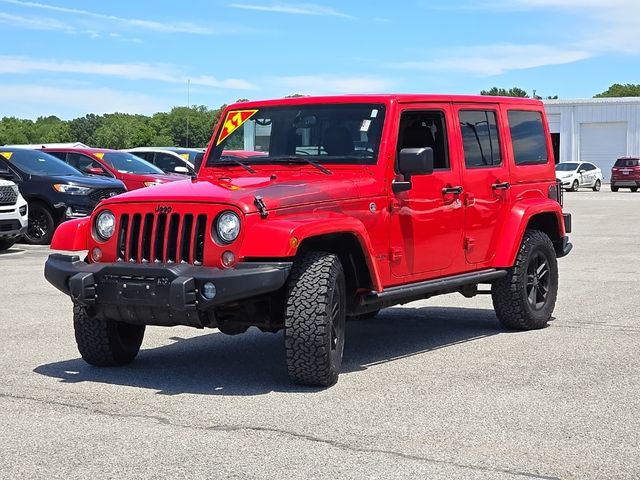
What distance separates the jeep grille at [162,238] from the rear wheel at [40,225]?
12367mm

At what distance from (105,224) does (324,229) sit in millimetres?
1442

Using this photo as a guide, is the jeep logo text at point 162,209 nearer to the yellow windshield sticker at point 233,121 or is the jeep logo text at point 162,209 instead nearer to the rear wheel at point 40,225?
the yellow windshield sticker at point 233,121

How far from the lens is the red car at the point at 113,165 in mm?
21891

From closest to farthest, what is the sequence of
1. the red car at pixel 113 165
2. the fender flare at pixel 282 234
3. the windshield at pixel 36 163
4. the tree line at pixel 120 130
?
the fender flare at pixel 282 234
the windshield at pixel 36 163
the red car at pixel 113 165
the tree line at pixel 120 130

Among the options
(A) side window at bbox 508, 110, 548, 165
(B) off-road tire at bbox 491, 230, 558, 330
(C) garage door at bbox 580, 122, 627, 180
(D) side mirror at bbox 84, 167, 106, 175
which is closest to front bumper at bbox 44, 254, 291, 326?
(B) off-road tire at bbox 491, 230, 558, 330

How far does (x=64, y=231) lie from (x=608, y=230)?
1694cm

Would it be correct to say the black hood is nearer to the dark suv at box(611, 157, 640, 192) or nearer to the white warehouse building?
the dark suv at box(611, 157, 640, 192)

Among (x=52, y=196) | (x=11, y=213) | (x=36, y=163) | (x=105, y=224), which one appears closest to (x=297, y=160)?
(x=105, y=224)

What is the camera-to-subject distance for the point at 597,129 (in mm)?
69188

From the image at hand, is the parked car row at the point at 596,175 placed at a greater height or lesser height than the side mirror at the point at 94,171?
lesser

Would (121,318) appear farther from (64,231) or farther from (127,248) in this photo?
(64,231)

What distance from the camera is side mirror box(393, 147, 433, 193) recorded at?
7.75m

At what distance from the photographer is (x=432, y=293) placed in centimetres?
846

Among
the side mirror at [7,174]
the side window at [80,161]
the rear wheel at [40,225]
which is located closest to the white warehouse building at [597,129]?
the side window at [80,161]
